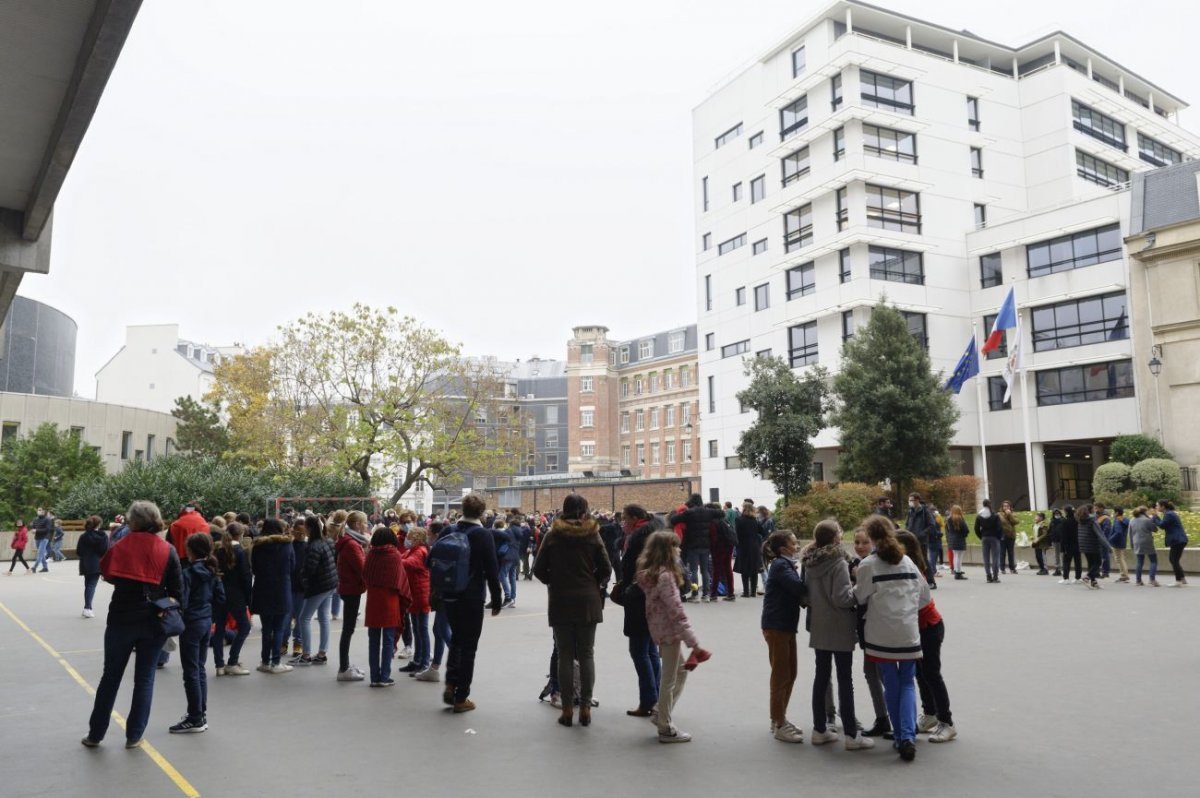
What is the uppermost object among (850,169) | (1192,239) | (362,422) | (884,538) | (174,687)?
(850,169)

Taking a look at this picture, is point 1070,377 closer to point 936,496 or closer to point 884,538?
point 936,496

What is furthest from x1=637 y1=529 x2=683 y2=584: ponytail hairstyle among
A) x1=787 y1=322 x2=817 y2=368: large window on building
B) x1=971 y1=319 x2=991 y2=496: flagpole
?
x1=787 y1=322 x2=817 y2=368: large window on building

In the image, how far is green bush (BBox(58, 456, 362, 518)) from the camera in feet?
122

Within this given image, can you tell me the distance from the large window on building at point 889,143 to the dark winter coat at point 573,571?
128ft

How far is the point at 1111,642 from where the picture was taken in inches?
430

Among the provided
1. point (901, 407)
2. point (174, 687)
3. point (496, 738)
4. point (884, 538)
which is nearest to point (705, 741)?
point (496, 738)

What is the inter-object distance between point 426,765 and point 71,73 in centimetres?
715

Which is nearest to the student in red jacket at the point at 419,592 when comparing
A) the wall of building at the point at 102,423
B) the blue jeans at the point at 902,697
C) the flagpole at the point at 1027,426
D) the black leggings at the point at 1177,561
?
the blue jeans at the point at 902,697

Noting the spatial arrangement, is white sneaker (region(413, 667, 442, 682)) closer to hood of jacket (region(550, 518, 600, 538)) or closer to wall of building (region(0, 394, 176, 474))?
hood of jacket (region(550, 518, 600, 538))

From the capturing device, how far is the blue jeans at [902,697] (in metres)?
6.19

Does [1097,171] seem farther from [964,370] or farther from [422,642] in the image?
[422,642]

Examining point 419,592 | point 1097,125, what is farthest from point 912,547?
point 1097,125

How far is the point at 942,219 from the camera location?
43.2m

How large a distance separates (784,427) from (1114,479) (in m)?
12.3
